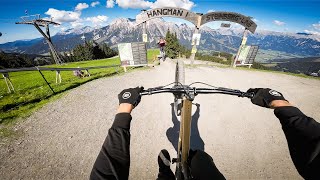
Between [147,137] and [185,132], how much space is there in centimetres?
400

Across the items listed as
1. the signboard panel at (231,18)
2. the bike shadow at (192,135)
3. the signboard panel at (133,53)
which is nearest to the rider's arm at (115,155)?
the bike shadow at (192,135)

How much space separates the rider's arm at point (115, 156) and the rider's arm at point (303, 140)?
6.20 feet

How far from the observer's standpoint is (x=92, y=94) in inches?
428

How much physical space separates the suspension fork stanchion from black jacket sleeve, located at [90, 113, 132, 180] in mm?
1113

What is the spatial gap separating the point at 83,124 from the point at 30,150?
2045mm

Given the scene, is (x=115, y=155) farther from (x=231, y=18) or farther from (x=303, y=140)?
(x=231, y=18)

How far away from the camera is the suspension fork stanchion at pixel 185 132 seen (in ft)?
9.25

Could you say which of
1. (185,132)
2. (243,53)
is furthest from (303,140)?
(243,53)

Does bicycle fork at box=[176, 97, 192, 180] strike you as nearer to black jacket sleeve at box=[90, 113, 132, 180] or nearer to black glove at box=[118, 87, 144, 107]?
black glove at box=[118, 87, 144, 107]

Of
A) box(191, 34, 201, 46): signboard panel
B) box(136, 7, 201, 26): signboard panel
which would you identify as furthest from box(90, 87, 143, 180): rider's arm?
box(191, 34, 201, 46): signboard panel

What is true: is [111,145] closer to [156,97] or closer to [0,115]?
[156,97]

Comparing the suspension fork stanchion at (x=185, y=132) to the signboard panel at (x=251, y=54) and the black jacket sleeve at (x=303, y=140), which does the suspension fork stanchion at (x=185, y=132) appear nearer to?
the black jacket sleeve at (x=303, y=140)

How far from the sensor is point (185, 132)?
3.13 meters

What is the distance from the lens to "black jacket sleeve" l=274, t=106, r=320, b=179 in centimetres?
185
